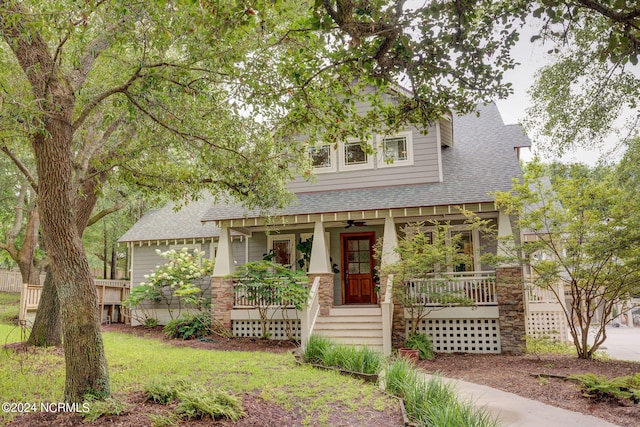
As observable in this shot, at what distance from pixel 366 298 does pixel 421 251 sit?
3277 mm

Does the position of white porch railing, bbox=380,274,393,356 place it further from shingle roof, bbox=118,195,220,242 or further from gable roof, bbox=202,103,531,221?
shingle roof, bbox=118,195,220,242

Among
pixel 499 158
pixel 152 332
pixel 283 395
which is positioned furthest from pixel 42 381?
pixel 499 158

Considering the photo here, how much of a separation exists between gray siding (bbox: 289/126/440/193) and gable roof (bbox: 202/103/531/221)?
0.20 m

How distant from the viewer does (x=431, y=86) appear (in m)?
5.16

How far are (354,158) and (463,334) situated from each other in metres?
5.78

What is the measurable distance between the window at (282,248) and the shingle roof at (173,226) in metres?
2.06

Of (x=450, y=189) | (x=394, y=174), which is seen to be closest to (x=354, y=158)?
(x=394, y=174)

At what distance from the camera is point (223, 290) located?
517 inches

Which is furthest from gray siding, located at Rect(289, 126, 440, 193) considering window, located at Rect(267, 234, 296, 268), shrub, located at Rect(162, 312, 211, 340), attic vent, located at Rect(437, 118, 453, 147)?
shrub, located at Rect(162, 312, 211, 340)

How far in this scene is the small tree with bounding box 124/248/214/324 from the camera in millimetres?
14938

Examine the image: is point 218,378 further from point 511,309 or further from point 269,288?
point 511,309

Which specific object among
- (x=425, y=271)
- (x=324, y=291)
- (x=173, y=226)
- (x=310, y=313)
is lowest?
(x=310, y=313)

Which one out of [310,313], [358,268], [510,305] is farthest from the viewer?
[358,268]

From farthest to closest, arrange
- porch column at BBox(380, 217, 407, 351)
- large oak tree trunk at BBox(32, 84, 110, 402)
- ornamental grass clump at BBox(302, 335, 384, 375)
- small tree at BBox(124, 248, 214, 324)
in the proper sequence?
small tree at BBox(124, 248, 214, 324)
porch column at BBox(380, 217, 407, 351)
ornamental grass clump at BBox(302, 335, 384, 375)
large oak tree trunk at BBox(32, 84, 110, 402)
